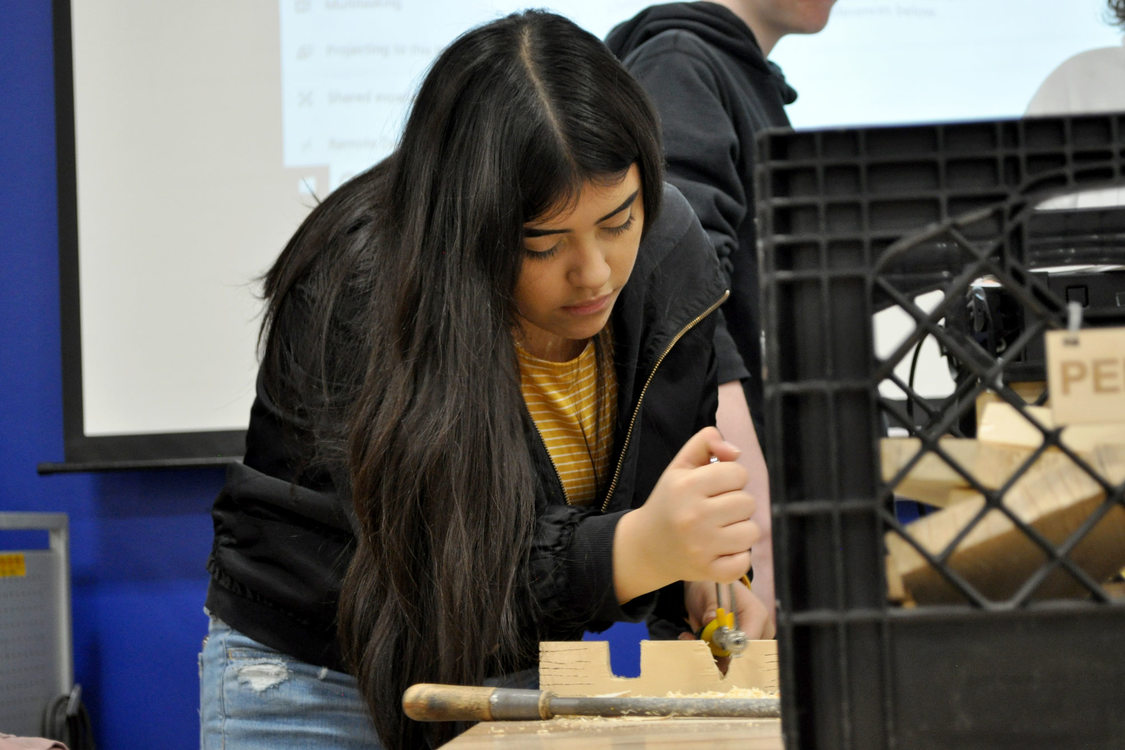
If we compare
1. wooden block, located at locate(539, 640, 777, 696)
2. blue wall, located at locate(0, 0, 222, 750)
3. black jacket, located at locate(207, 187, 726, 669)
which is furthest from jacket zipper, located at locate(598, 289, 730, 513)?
blue wall, located at locate(0, 0, 222, 750)

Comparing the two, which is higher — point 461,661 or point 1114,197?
point 1114,197

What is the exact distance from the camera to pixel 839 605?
0.35m

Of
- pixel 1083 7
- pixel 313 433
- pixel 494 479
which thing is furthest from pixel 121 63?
pixel 1083 7

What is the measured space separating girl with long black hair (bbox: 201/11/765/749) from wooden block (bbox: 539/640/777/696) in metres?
0.05

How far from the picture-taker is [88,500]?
7.00 ft

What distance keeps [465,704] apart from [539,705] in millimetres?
47

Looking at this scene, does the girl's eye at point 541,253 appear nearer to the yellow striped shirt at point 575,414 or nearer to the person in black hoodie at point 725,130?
the yellow striped shirt at point 575,414

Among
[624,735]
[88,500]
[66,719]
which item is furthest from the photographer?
[88,500]

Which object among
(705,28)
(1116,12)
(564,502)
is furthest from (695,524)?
(1116,12)

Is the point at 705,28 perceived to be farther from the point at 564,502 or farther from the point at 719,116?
the point at 564,502

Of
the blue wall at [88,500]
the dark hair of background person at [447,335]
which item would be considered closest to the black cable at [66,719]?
the blue wall at [88,500]

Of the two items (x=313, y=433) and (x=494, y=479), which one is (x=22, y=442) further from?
(x=494, y=479)

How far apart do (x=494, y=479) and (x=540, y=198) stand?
0.25 metres

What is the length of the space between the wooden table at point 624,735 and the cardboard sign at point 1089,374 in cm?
27
